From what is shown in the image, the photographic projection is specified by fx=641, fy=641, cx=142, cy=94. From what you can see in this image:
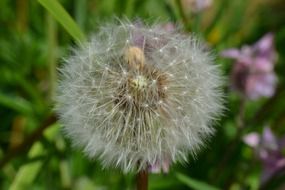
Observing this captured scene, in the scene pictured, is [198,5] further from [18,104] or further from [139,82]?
[139,82]

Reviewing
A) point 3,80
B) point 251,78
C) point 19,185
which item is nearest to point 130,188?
point 19,185

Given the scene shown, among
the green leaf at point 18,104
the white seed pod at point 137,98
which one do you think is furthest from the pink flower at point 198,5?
the white seed pod at point 137,98

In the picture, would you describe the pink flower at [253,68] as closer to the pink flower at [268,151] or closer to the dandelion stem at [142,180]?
the pink flower at [268,151]

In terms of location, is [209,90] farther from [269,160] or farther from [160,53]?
[269,160]

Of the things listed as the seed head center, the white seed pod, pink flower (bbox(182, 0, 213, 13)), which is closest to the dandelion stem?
the white seed pod

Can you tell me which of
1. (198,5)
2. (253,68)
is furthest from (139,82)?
(198,5)

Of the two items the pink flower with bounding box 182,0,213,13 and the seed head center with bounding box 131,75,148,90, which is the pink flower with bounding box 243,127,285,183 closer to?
the pink flower with bounding box 182,0,213,13
